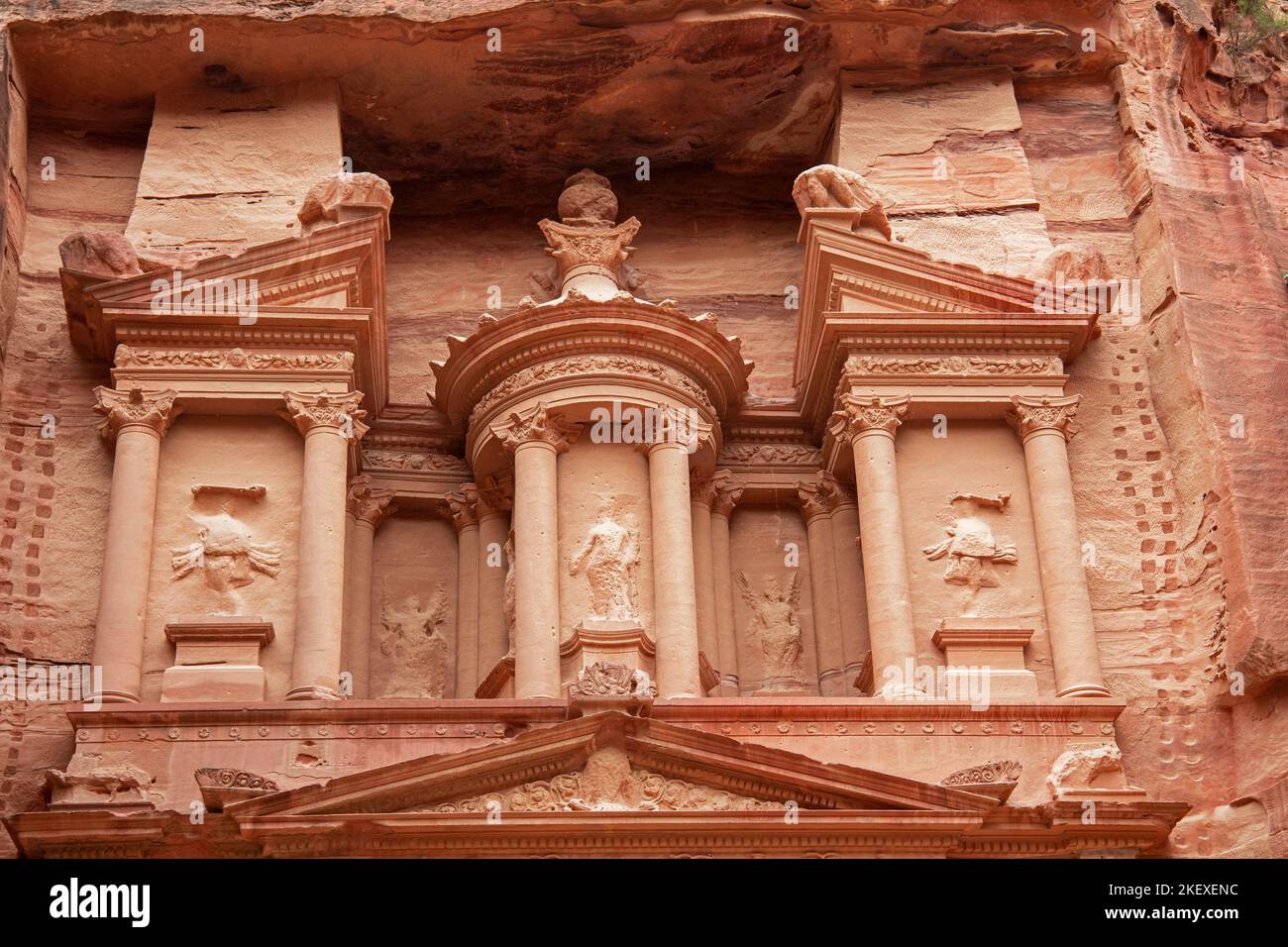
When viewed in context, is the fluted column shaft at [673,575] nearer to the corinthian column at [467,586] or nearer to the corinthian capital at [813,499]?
the corinthian capital at [813,499]

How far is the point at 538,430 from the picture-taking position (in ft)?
54.6

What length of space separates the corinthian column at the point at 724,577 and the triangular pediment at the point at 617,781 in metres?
3.01

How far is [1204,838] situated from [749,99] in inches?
324

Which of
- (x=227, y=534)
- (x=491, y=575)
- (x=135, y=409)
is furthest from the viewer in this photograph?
(x=491, y=575)

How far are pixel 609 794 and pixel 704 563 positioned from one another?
4017 mm

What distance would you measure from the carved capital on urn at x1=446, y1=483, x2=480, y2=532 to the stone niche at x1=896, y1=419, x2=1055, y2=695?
3570mm

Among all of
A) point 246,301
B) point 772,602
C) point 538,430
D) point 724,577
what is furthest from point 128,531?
point 772,602

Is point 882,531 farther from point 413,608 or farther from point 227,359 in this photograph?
point 227,359

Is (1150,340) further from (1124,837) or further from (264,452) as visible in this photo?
(264,452)

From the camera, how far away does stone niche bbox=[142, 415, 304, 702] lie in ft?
50.9

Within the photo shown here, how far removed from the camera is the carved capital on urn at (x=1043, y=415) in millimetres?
16672

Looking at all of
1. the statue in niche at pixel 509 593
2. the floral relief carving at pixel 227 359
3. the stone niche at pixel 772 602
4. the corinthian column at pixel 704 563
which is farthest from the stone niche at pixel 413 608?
the stone niche at pixel 772 602

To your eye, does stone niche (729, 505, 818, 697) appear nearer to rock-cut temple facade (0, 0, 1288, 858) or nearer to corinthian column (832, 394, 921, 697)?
rock-cut temple facade (0, 0, 1288, 858)

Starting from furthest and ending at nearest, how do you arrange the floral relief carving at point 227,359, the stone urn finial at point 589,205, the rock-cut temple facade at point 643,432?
the stone urn finial at point 589,205, the floral relief carving at point 227,359, the rock-cut temple facade at point 643,432
